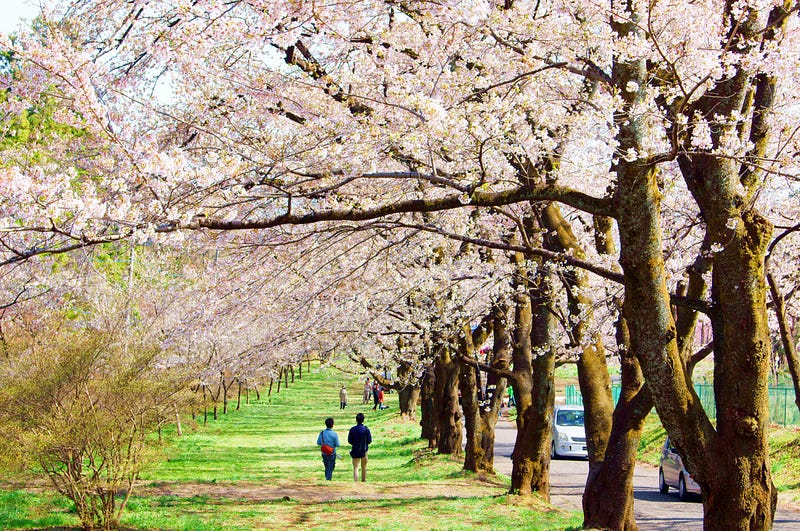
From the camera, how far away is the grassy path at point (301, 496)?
1208 centimetres

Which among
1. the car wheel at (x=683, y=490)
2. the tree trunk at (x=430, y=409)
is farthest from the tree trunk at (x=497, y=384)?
the tree trunk at (x=430, y=409)

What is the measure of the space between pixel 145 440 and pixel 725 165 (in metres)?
9.31

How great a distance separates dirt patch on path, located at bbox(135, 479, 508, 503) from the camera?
15.1m

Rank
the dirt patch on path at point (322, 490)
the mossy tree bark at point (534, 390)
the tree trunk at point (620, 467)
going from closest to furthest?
the tree trunk at point (620, 467), the mossy tree bark at point (534, 390), the dirt patch on path at point (322, 490)

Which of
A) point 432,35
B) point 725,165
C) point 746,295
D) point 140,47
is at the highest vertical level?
point 432,35

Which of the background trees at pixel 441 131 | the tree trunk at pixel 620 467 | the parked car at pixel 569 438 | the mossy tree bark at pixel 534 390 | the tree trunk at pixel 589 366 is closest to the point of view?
the background trees at pixel 441 131

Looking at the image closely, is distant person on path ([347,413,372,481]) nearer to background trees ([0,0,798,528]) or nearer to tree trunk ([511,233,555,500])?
tree trunk ([511,233,555,500])

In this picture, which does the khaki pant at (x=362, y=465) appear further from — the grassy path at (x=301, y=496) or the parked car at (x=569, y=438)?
the parked car at (x=569, y=438)

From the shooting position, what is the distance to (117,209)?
515 cm

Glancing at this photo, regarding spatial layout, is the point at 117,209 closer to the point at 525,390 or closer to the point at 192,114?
the point at 192,114

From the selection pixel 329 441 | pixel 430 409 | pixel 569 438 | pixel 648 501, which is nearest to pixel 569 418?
pixel 569 438

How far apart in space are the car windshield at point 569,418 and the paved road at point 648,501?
124 cm

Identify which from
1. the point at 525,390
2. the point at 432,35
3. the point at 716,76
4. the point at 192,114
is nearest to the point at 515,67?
the point at 432,35

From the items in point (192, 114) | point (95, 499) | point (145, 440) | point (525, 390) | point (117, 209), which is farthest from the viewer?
point (525, 390)
